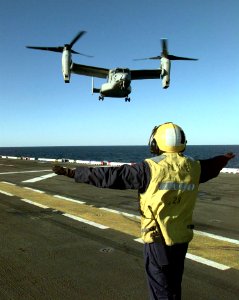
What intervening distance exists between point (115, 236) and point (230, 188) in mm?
11716

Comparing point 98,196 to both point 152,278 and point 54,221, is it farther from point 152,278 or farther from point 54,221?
point 152,278

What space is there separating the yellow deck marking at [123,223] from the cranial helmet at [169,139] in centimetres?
370

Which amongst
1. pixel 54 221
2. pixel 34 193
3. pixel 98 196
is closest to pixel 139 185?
pixel 54 221

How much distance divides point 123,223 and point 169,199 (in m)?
6.88

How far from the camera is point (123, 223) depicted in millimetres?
10078

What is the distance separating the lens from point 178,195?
343cm

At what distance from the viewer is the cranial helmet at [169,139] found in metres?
3.55

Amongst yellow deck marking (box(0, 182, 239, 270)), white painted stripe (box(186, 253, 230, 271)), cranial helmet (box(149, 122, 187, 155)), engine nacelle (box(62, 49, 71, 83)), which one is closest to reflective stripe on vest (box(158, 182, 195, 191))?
cranial helmet (box(149, 122, 187, 155))

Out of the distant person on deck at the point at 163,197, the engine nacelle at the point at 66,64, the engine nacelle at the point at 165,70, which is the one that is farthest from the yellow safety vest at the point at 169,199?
the engine nacelle at the point at 165,70

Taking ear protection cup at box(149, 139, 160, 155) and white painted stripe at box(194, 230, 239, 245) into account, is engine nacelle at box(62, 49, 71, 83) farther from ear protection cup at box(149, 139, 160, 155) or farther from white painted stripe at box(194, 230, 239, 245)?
ear protection cup at box(149, 139, 160, 155)

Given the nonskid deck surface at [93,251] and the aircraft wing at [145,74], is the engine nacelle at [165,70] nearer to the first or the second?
the aircraft wing at [145,74]

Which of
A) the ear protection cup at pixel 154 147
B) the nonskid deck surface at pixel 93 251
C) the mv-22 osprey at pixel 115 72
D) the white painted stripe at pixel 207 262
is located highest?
the mv-22 osprey at pixel 115 72

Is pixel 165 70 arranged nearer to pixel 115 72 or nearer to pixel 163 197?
pixel 115 72

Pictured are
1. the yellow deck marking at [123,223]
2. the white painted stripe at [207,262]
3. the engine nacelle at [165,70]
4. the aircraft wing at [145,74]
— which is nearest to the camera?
the white painted stripe at [207,262]
